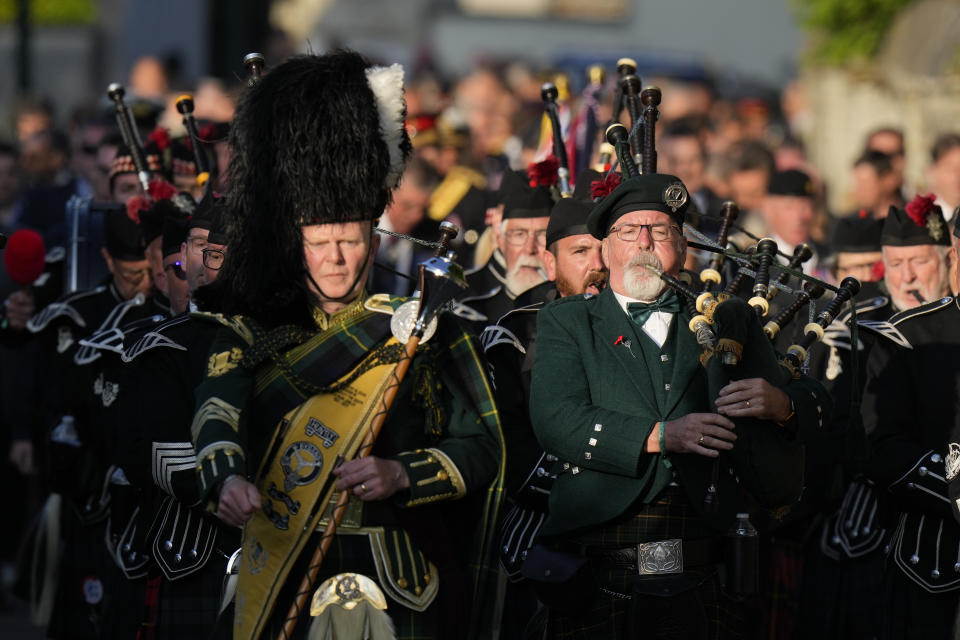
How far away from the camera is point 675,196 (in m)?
5.39

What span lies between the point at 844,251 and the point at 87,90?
28.7m

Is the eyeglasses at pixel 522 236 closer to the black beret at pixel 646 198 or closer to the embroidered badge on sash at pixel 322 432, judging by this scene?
the black beret at pixel 646 198

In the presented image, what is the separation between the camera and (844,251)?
8281mm

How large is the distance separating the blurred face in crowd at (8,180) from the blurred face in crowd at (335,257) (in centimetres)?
779

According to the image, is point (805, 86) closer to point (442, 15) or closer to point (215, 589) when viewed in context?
point (215, 589)

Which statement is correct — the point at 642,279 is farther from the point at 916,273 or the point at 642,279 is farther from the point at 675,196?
the point at 916,273

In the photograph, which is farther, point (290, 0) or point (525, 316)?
point (290, 0)

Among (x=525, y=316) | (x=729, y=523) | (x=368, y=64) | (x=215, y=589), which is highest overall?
(x=368, y=64)

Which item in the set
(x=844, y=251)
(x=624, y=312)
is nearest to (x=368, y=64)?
(x=624, y=312)

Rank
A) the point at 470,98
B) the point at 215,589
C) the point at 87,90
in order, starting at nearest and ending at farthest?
the point at 215,589 → the point at 470,98 → the point at 87,90

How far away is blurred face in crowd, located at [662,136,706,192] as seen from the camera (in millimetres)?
10844

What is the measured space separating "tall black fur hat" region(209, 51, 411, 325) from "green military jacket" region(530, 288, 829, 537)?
0.75 m

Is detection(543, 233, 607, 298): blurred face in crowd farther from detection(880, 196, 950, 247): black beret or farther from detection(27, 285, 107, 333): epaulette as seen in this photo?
detection(27, 285, 107, 333): epaulette

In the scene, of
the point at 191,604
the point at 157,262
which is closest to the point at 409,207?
the point at 157,262
